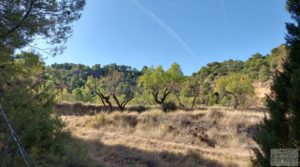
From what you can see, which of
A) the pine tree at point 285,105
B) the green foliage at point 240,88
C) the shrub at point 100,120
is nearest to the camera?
the pine tree at point 285,105

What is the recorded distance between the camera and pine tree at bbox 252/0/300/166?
3.54 meters

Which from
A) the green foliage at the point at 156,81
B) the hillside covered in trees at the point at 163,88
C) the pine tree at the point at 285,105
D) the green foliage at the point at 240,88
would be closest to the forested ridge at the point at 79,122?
the pine tree at the point at 285,105

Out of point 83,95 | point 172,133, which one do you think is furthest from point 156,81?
point 83,95

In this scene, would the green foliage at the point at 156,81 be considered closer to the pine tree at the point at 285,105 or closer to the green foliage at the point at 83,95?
the green foliage at the point at 83,95

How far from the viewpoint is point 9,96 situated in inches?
173

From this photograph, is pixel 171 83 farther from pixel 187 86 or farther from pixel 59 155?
pixel 59 155

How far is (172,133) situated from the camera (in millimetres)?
13797

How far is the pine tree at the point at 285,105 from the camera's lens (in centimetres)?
354

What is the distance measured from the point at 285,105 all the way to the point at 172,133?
10223 mm

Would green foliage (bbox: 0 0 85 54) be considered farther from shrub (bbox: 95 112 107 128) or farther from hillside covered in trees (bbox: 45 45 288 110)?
hillside covered in trees (bbox: 45 45 288 110)

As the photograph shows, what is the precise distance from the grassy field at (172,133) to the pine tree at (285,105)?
432 cm

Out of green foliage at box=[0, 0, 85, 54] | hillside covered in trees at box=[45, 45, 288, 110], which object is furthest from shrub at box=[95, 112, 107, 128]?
green foliage at box=[0, 0, 85, 54]

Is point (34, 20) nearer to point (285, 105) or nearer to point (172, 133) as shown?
point (285, 105)

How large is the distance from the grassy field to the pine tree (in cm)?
432
